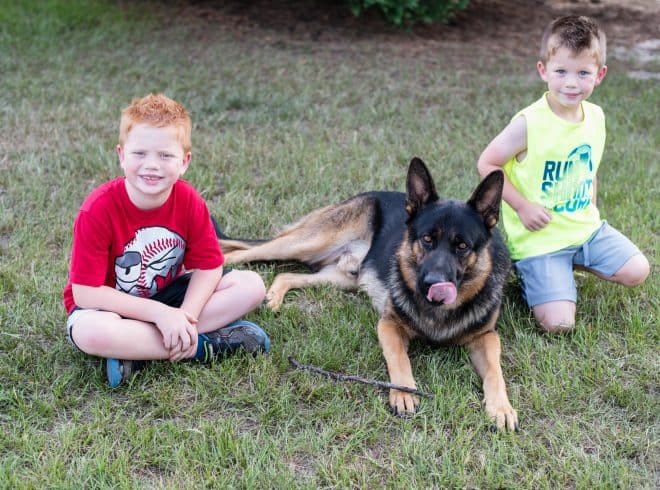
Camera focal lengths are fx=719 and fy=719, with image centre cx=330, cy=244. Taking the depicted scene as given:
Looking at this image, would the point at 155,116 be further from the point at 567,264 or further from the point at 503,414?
the point at 567,264

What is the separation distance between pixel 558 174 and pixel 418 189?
3.09 ft

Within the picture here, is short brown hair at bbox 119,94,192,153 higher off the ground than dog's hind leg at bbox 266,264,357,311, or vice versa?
short brown hair at bbox 119,94,192,153

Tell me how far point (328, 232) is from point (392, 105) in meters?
3.33

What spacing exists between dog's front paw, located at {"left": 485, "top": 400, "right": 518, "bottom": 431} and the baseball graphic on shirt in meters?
1.68

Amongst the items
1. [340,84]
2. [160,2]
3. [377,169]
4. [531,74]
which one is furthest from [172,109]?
[160,2]

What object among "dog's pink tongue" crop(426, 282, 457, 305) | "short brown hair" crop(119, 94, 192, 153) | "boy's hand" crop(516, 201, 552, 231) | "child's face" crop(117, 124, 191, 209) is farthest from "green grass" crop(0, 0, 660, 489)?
"short brown hair" crop(119, 94, 192, 153)

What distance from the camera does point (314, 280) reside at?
4.56 metres

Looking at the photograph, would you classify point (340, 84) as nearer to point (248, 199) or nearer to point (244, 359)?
point (248, 199)

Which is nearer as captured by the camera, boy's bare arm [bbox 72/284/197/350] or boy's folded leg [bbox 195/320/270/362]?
boy's bare arm [bbox 72/284/197/350]

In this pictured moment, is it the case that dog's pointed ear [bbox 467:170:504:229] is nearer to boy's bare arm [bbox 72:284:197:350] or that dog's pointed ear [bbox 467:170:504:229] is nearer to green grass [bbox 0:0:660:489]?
green grass [bbox 0:0:660:489]

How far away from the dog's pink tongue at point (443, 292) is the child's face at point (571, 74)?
137 cm

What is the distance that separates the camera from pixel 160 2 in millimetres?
11484

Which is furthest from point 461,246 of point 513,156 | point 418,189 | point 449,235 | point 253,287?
point 253,287

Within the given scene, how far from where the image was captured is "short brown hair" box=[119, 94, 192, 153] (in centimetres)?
325
